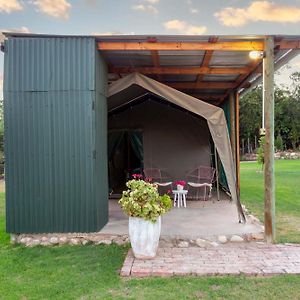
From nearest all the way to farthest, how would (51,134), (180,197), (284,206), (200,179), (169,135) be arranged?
1. (51,134)
2. (180,197)
3. (284,206)
4. (200,179)
5. (169,135)

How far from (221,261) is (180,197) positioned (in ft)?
11.3

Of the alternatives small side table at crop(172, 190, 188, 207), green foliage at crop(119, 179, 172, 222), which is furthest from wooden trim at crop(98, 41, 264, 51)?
small side table at crop(172, 190, 188, 207)

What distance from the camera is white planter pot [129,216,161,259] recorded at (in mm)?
4242

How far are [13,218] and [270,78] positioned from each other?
4.06 metres

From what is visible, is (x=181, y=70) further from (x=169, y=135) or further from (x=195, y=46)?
(x=169, y=135)

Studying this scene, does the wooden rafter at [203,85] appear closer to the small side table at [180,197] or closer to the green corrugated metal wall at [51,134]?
the small side table at [180,197]

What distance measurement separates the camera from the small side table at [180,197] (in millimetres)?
7438

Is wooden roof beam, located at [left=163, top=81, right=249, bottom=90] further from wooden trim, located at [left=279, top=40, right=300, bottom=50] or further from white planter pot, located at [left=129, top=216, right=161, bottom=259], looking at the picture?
white planter pot, located at [left=129, top=216, right=161, bottom=259]

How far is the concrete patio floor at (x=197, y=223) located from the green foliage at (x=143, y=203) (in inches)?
34.1

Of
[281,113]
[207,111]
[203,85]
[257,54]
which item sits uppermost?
[281,113]

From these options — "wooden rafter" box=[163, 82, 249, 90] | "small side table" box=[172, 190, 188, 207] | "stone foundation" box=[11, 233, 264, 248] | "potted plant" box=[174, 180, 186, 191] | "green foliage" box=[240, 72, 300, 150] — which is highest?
"green foliage" box=[240, 72, 300, 150]

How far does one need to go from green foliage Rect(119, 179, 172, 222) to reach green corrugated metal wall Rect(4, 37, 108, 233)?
94 centimetres

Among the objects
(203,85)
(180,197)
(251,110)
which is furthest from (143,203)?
(251,110)

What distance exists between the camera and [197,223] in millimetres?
5801
